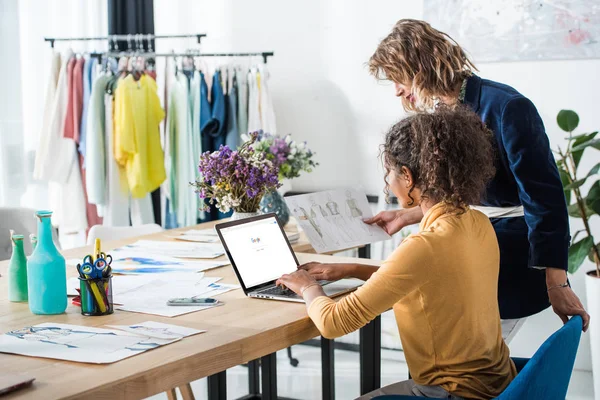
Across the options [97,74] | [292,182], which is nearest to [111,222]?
[97,74]

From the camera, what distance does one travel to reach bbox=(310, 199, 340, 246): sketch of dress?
87.4 inches

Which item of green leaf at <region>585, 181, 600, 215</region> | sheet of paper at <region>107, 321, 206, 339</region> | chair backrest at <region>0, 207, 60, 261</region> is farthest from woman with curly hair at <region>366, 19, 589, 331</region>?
chair backrest at <region>0, 207, 60, 261</region>

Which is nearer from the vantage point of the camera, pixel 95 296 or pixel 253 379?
pixel 95 296

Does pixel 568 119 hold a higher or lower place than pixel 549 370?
higher

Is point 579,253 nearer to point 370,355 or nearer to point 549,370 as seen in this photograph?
point 370,355

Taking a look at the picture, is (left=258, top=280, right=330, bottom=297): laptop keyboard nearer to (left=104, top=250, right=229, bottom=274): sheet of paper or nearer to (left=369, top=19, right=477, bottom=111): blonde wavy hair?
(left=104, top=250, right=229, bottom=274): sheet of paper

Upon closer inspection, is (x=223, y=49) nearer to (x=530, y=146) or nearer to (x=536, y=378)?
(x=530, y=146)

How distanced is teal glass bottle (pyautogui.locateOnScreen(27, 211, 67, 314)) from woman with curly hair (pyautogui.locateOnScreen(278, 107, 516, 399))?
1.87 feet

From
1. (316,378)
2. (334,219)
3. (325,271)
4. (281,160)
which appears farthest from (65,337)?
(316,378)

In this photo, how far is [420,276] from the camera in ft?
5.35

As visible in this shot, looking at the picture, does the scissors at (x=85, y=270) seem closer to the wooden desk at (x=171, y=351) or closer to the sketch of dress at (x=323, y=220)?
the wooden desk at (x=171, y=351)

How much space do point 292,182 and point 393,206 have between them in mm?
696

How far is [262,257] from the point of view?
Result: 206 centimetres

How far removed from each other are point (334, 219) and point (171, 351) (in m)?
0.84
